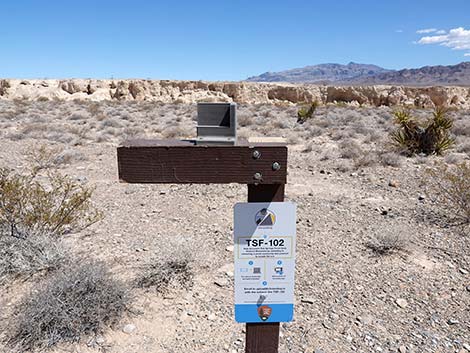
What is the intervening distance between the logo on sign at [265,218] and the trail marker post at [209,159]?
0.46ft

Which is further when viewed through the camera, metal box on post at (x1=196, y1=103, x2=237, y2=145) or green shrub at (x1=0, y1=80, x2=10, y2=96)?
green shrub at (x1=0, y1=80, x2=10, y2=96)

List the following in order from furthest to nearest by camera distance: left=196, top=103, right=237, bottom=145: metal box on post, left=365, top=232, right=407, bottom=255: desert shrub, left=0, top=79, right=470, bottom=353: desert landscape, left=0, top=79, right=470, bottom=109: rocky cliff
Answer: left=0, top=79, right=470, bottom=109: rocky cliff, left=365, top=232, right=407, bottom=255: desert shrub, left=0, top=79, right=470, bottom=353: desert landscape, left=196, top=103, right=237, bottom=145: metal box on post

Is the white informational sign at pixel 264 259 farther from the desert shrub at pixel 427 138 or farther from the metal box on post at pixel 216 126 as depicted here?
the desert shrub at pixel 427 138

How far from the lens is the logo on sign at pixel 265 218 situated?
1814 mm

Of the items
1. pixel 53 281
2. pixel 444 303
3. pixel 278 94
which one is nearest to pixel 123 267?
pixel 53 281

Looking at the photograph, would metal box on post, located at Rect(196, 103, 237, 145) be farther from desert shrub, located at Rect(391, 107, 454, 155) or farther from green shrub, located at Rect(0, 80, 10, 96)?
green shrub, located at Rect(0, 80, 10, 96)

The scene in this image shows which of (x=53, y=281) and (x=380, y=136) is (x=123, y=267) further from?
(x=380, y=136)

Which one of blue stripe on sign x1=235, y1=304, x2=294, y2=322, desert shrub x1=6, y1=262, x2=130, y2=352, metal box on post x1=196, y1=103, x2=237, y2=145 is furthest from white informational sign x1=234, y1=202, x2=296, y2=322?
desert shrub x1=6, y1=262, x2=130, y2=352

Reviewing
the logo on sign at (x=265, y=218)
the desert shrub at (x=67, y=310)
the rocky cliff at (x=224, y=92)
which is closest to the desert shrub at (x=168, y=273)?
the desert shrub at (x=67, y=310)

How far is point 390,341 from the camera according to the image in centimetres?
303

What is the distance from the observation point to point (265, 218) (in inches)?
71.7

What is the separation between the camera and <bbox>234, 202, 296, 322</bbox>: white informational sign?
1815mm

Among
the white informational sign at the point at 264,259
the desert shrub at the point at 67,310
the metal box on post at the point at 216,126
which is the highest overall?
the metal box on post at the point at 216,126

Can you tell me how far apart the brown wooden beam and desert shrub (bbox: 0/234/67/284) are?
2.50m
